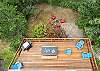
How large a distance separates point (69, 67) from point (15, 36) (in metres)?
3.56

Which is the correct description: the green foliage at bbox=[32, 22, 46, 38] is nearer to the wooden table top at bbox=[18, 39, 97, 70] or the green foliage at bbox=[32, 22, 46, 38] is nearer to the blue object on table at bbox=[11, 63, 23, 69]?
the wooden table top at bbox=[18, 39, 97, 70]

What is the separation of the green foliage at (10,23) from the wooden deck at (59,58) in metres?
0.75

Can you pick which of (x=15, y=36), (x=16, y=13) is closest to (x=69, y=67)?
(x=15, y=36)

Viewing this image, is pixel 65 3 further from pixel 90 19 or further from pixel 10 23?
pixel 10 23

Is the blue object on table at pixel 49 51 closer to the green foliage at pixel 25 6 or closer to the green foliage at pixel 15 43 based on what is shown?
the green foliage at pixel 15 43

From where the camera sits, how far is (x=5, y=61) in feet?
40.6

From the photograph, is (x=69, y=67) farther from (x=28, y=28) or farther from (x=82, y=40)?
(x=28, y=28)

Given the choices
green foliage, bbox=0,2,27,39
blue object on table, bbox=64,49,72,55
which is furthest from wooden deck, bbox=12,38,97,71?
green foliage, bbox=0,2,27,39

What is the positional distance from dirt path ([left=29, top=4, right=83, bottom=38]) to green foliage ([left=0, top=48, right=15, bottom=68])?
1.86 meters

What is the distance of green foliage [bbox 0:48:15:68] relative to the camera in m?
12.3

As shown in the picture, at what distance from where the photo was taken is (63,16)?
46.1 feet

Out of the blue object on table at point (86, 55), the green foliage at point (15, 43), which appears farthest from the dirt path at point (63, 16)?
the blue object on table at point (86, 55)

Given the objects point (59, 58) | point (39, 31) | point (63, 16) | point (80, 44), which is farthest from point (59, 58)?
point (63, 16)

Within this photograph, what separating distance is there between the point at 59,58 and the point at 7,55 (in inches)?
110
